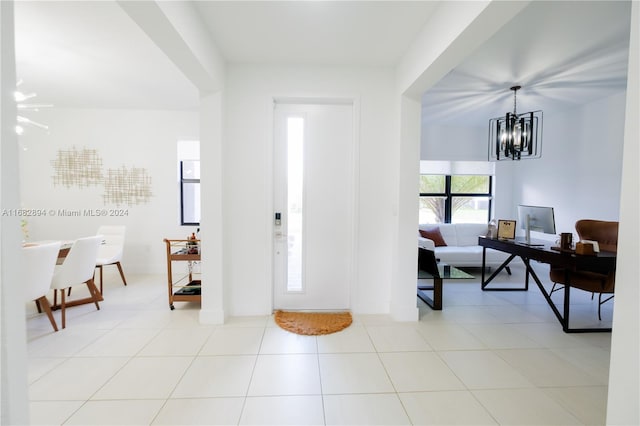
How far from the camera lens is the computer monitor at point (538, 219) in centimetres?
330

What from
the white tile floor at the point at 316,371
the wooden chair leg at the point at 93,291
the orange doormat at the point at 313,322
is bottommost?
the white tile floor at the point at 316,371

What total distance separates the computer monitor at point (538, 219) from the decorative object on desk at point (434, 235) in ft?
5.38

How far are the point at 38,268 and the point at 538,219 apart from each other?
Answer: 515 centimetres

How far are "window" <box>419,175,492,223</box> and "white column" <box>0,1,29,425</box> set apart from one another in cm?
577

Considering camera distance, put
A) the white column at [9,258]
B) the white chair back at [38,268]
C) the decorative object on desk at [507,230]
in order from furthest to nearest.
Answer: the decorative object on desk at [507,230]
the white chair back at [38,268]
the white column at [9,258]

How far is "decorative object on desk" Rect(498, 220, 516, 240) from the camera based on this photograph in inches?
149

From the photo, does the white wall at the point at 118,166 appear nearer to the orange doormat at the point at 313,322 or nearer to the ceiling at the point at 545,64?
the orange doormat at the point at 313,322

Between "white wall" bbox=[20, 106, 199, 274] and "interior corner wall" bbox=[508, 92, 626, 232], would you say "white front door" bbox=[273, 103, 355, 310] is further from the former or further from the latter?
"interior corner wall" bbox=[508, 92, 626, 232]

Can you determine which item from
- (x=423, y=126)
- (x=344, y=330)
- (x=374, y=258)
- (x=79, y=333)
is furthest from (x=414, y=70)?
(x=79, y=333)

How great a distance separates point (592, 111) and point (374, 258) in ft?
14.2

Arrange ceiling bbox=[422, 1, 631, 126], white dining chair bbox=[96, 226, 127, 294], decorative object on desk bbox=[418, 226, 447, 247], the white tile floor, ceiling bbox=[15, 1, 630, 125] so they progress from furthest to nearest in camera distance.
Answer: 1. decorative object on desk bbox=[418, 226, 447, 247]
2. white dining chair bbox=[96, 226, 127, 294]
3. ceiling bbox=[422, 1, 631, 126]
4. ceiling bbox=[15, 1, 630, 125]
5. the white tile floor

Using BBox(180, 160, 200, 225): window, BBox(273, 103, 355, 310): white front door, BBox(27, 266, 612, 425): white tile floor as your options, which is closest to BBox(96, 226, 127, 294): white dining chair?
BBox(180, 160, 200, 225): window

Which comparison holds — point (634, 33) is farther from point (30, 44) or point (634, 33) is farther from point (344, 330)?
point (30, 44)

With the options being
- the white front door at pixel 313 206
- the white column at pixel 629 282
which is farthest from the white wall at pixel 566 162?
the white column at pixel 629 282
